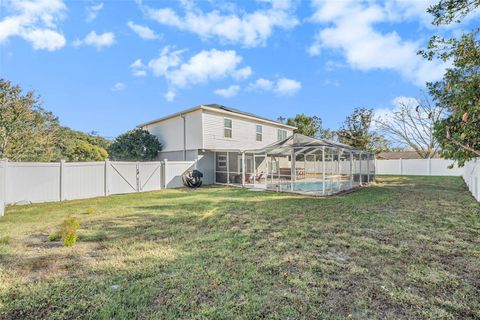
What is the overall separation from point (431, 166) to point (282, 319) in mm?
28633

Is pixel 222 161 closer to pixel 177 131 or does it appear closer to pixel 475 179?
pixel 177 131

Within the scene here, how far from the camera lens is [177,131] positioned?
18.1m

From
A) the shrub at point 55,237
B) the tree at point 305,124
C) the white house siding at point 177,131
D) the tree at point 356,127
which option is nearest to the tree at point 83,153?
the white house siding at point 177,131

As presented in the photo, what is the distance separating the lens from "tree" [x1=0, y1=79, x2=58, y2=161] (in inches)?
532

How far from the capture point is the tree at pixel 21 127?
532 inches

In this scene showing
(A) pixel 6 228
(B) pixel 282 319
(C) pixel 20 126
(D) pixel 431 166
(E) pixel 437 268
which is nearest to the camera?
(B) pixel 282 319

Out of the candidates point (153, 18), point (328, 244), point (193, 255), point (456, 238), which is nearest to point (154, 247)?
point (193, 255)

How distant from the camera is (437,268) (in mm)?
3645

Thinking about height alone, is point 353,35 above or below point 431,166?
above

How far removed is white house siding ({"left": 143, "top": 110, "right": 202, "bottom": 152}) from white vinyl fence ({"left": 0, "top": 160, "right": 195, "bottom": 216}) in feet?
7.90

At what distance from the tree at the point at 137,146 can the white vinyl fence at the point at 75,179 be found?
468 centimetres

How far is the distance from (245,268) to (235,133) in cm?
1508

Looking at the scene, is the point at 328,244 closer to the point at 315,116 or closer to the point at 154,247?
the point at 154,247

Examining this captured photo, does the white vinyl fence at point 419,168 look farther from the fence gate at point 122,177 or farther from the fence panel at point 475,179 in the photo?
the fence gate at point 122,177
